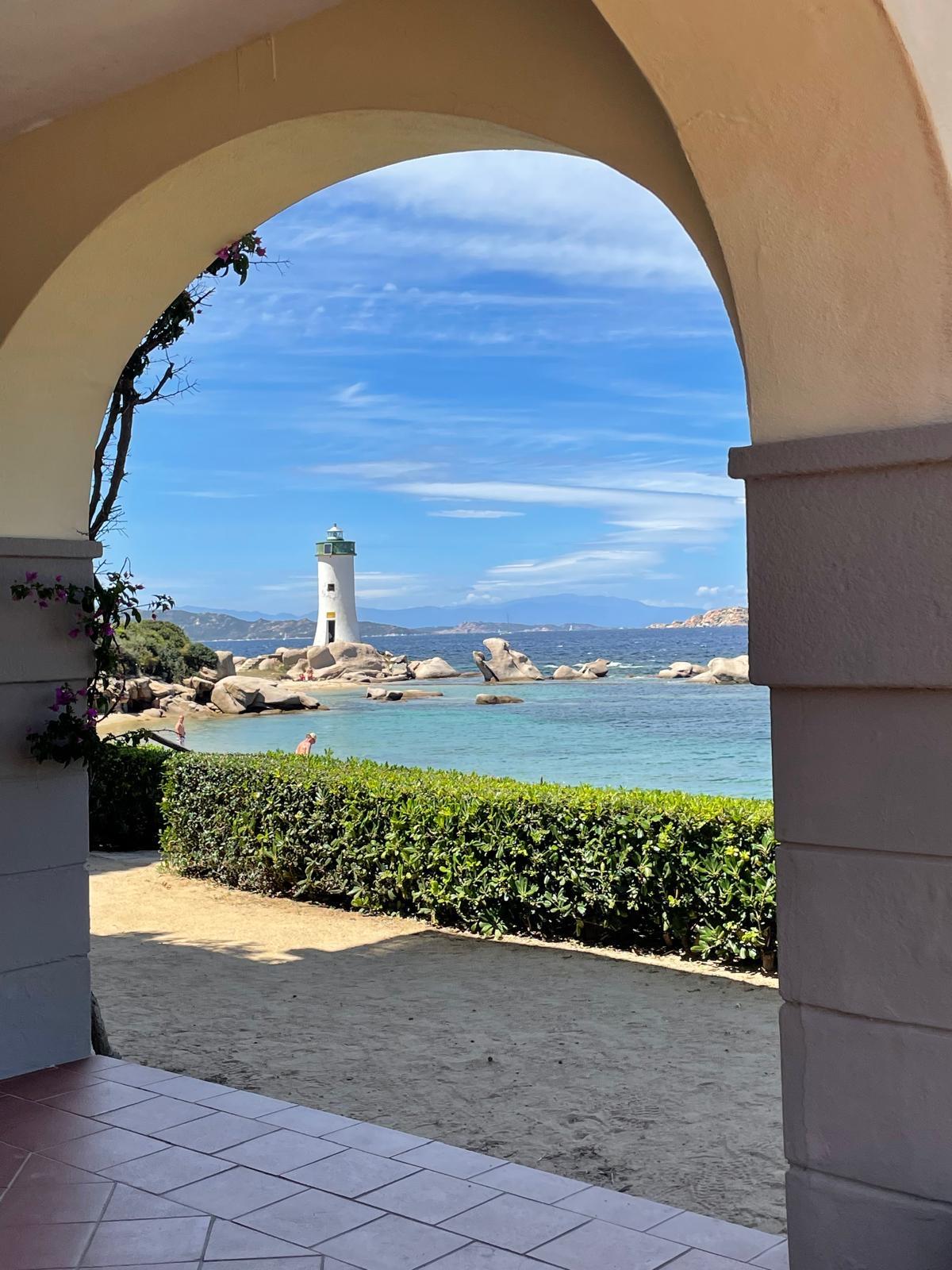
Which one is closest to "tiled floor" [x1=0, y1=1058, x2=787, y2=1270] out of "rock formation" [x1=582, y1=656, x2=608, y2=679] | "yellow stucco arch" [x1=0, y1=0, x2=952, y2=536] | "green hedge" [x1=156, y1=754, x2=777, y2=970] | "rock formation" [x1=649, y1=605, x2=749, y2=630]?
"yellow stucco arch" [x1=0, y1=0, x2=952, y2=536]

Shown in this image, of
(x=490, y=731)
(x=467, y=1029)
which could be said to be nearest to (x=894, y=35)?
(x=467, y=1029)

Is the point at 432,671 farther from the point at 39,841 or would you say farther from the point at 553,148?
the point at 553,148

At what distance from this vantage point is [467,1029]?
19.1 ft

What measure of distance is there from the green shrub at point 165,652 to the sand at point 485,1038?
2432 centimetres

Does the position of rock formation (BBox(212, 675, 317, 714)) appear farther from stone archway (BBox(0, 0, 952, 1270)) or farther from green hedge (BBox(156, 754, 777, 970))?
stone archway (BBox(0, 0, 952, 1270))

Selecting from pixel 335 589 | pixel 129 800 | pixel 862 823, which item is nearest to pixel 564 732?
pixel 335 589

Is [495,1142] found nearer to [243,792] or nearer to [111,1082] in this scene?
[111,1082]

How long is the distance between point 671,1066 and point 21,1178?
3.09 metres

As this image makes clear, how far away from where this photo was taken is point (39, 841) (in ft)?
12.7

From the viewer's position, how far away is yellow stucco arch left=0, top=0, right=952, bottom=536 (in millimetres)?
1827

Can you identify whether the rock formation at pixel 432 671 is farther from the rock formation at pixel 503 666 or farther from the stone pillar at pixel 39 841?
the stone pillar at pixel 39 841

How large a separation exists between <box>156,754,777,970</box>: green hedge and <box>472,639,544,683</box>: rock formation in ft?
154

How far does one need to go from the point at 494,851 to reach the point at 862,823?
575cm

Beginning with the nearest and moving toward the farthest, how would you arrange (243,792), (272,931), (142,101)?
(142,101) < (272,931) < (243,792)
